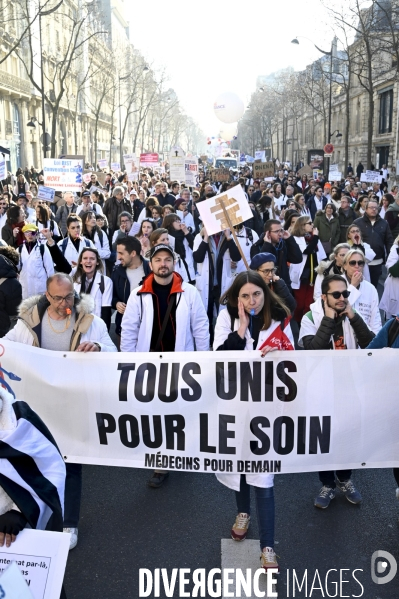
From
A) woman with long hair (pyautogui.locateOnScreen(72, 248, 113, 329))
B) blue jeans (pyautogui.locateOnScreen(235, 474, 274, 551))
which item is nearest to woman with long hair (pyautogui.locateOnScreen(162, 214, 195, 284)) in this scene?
woman with long hair (pyautogui.locateOnScreen(72, 248, 113, 329))

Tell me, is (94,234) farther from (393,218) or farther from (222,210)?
(393,218)

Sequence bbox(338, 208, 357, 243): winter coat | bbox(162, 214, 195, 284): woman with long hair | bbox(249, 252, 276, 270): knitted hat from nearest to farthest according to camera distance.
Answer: bbox(249, 252, 276, 270): knitted hat
bbox(162, 214, 195, 284): woman with long hair
bbox(338, 208, 357, 243): winter coat

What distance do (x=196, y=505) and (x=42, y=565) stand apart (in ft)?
7.42

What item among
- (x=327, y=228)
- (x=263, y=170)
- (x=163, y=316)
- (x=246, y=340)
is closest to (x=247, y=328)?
(x=246, y=340)

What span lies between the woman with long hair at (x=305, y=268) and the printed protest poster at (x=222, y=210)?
54.8 inches

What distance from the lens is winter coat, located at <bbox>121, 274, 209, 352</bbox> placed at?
508 cm

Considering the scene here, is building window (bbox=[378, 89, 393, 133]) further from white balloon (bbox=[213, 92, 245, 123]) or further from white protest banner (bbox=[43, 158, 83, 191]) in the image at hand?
white protest banner (bbox=[43, 158, 83, 191])

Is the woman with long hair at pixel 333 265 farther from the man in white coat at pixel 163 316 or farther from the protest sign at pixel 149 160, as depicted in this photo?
the protest sign at pixel 149 160

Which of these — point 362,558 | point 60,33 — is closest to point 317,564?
point 362,558

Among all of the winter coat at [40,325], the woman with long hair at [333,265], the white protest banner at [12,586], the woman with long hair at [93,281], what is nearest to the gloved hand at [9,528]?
the white protest banner at [12,586]

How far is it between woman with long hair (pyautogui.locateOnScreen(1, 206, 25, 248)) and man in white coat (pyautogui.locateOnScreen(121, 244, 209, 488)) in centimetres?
573

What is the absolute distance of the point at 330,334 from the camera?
14.7 feet

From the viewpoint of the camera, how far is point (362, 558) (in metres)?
4.09

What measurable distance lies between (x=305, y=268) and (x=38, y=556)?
6.49 m
